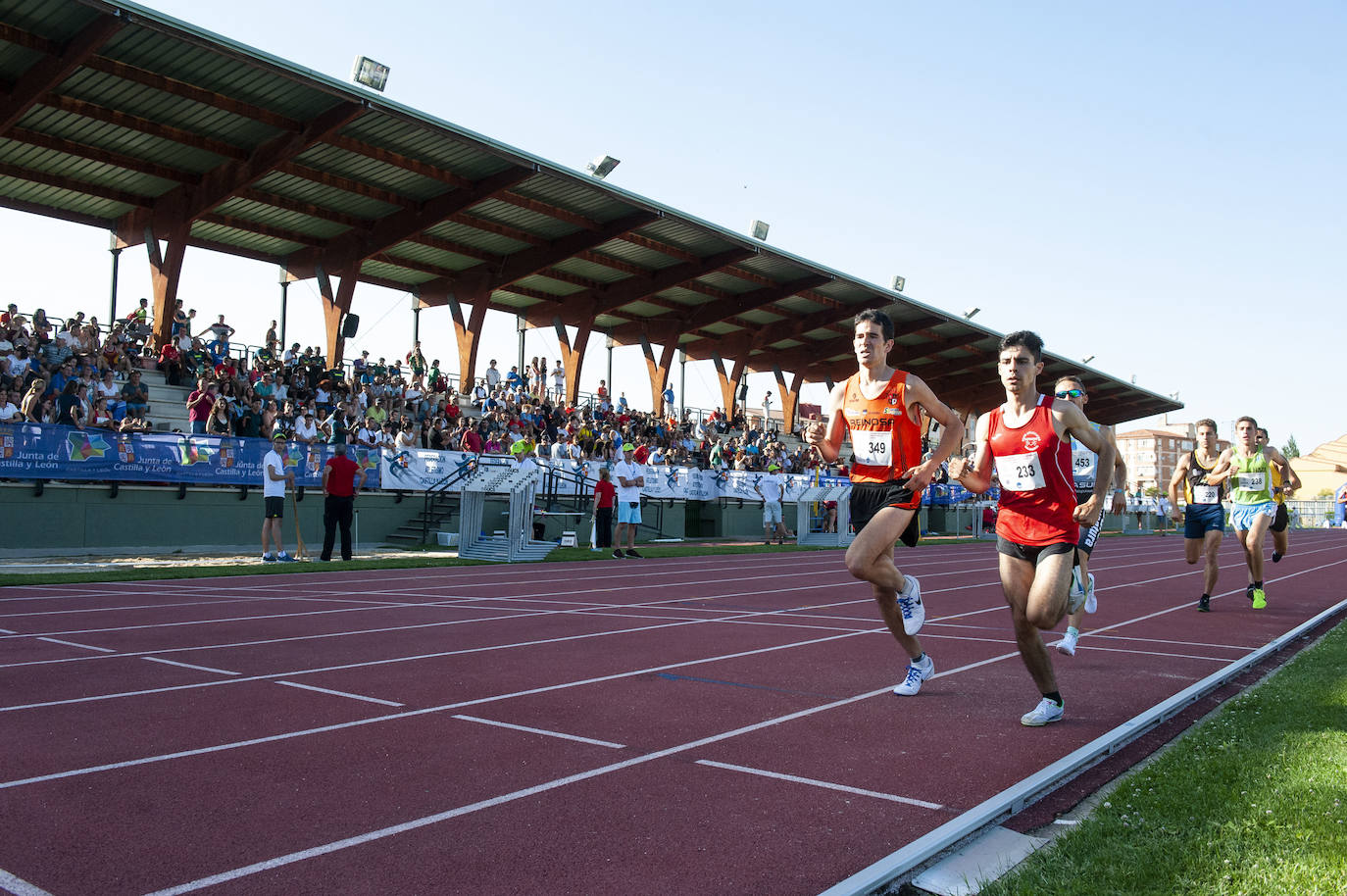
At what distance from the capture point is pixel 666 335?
39.9 m

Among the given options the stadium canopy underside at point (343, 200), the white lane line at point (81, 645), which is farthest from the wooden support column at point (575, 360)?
the white lane line at point (81, 645)

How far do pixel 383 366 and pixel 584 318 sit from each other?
34.8 ft

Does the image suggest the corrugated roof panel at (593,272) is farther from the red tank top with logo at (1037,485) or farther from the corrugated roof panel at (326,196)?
the red tank top with logo at (1037,485)

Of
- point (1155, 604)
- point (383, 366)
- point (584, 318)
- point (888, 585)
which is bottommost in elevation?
point (1155, 604)

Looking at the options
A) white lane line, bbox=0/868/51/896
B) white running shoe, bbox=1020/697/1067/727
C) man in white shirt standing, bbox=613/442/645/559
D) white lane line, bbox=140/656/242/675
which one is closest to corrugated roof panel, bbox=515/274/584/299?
man in white shirt standing, bbox=613/442/645/559

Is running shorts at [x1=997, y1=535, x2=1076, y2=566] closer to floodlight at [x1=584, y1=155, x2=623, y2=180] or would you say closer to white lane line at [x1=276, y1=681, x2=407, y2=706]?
white lane line at [x1=276, y1=681, x2=407, y2=706]

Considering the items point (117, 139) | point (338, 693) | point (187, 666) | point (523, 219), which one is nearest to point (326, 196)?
point (117, 139)

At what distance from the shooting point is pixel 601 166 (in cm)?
2595

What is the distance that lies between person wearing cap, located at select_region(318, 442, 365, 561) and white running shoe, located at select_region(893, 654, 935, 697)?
1226 cm

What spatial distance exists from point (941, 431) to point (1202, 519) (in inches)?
275

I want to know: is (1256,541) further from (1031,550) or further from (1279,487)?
(1031,550)

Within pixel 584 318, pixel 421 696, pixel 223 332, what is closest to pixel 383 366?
pixel 223 332

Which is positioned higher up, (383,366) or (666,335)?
(666,335)

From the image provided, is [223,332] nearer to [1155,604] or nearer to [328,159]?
[328,159]
